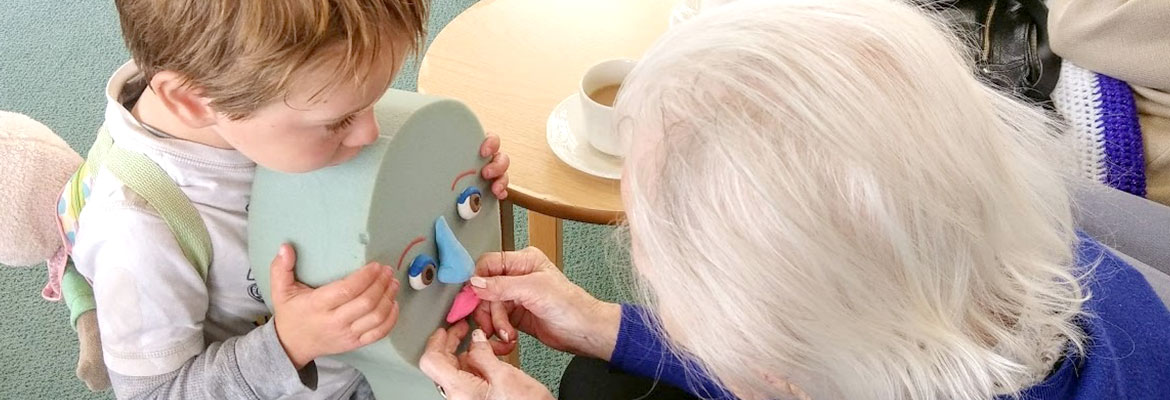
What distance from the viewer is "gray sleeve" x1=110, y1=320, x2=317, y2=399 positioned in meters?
0.72

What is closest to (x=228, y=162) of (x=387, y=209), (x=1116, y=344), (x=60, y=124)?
(x=387, y=209)

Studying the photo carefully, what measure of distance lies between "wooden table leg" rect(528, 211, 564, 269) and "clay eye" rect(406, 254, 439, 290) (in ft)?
1.61

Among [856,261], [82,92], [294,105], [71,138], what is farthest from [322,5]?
[82,92]

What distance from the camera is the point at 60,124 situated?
6.16 ft

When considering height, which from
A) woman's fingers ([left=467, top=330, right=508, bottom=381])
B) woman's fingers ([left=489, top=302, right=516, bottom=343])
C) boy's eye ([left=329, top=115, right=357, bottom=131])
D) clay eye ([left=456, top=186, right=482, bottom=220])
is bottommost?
woman's fingers ([left=489, top=302, right=516, bottom=343])

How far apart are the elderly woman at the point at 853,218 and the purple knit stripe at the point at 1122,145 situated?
454 millimetres

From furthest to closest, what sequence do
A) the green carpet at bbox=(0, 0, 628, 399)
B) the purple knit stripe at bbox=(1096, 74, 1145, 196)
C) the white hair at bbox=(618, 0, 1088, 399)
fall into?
1. the green carpet at bbox=(0, 0, 628, 399)
2. the purple knit stripe at bbox=(1096, 74, 1145, 196)
3. the white hair at bbox=(618, 0, 1088, 399)

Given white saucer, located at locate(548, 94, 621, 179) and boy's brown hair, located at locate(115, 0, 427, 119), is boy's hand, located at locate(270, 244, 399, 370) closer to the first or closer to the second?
boy's brown hair, located at locate(115, 0, 427, 119)

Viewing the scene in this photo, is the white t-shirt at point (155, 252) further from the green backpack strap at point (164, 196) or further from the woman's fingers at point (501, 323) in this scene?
the woman's fingers at point (501, 323)

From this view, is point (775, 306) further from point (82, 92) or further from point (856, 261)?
point (82, 92)

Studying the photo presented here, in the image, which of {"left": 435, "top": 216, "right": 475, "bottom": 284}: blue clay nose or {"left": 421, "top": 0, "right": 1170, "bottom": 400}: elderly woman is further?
{"left": 435, "top": 216, "right": 475, "bottom": 284}: blue clay nose

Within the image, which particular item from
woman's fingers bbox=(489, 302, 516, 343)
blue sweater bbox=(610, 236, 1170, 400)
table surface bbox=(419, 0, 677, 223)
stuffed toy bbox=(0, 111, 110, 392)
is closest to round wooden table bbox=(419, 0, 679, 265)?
table surface bbox=(419, 0, 677, 223)

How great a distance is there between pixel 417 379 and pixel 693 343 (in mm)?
300

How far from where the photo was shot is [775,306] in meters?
0.54
